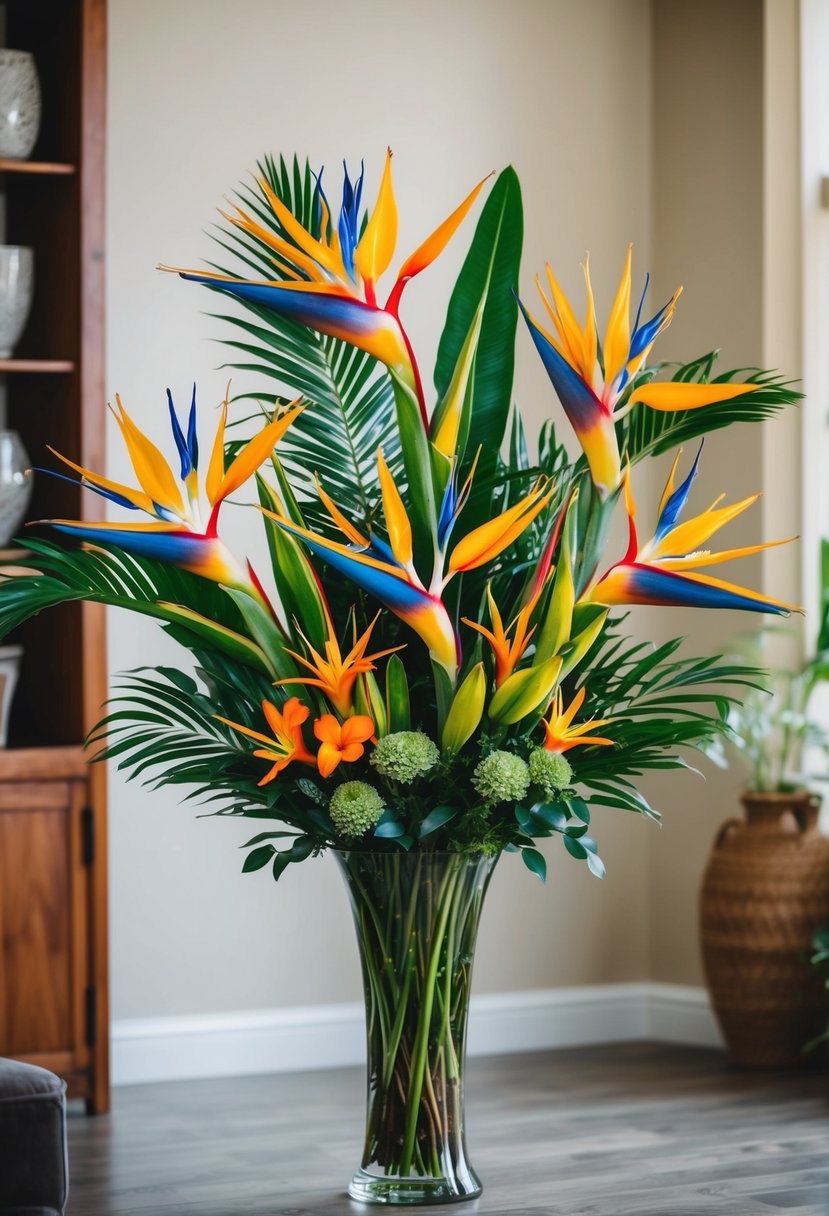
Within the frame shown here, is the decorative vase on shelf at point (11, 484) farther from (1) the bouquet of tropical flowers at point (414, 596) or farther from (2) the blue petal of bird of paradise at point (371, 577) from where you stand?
(2) the blue petal of bird of paradise at point (371, 577)

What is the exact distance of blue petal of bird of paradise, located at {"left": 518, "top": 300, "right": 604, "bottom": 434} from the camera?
2.18m

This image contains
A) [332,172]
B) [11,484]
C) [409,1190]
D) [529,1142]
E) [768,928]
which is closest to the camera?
[409,1190]

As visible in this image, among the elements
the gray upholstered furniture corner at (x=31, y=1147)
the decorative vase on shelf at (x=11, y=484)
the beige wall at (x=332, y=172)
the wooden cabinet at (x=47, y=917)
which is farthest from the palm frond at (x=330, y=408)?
the beige wall at (x=332, y=172)

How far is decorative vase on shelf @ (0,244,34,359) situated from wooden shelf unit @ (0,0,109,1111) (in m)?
0.06

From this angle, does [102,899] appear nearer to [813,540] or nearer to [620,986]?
[620,986]

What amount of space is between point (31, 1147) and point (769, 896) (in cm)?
215

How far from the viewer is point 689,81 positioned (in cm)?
427

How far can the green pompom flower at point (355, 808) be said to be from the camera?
231 cm

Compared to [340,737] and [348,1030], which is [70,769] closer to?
[348,1030]

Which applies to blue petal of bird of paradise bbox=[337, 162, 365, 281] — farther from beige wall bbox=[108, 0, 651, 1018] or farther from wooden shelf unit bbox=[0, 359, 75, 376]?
beige wall bbox=[108, 0, 651, 1018]

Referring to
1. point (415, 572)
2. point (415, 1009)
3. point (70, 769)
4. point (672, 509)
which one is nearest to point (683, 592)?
point (672, 509)

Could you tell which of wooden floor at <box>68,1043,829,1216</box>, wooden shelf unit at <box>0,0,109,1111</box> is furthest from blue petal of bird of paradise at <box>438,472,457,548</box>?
wooden shelf unit at <box>0,0,109,1111</box>

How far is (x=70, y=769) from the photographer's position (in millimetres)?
3473

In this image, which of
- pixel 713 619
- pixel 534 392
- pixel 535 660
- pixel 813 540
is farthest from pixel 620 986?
pixel 535 660
